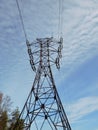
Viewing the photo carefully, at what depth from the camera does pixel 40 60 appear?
77.0ft

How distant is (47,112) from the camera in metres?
21.4

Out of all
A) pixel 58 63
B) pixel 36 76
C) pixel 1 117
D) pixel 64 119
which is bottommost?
pixel 64 119

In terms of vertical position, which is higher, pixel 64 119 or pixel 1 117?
pixel 1 117

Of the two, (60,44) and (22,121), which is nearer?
(22,121)

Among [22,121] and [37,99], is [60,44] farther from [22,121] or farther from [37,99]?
[22,121]

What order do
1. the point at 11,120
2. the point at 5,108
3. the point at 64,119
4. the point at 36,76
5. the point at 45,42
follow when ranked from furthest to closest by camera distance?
the point at 11,120, the point at 5,108, the point at 45,42, the point at 36,76, the point at 64,119

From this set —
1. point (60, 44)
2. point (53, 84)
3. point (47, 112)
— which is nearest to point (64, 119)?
point (47, 112)

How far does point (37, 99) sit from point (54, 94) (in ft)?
4.13

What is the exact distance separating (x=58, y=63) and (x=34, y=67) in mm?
1968

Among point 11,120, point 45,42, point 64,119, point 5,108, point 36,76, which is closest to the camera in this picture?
point 64,119

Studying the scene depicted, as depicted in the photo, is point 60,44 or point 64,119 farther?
point 60,44

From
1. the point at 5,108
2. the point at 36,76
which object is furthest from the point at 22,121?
the point at 5,108

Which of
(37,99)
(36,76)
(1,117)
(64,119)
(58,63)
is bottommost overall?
(64,119)

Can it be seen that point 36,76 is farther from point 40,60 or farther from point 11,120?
point 11,120
